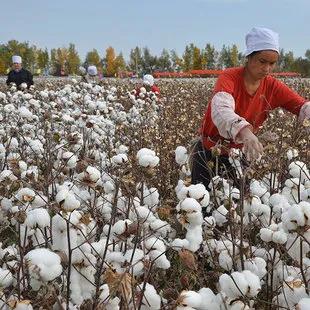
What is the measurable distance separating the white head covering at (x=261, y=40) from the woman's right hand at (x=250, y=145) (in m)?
0.68

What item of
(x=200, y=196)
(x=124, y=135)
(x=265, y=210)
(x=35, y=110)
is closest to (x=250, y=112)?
(x=265, y=210)

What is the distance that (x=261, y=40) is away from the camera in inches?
103

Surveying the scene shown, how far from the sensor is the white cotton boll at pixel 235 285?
122 cm

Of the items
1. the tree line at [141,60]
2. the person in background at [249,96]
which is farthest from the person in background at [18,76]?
the tree line at [141,60]

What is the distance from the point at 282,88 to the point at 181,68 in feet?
166

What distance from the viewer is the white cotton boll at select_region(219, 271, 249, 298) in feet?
4.00

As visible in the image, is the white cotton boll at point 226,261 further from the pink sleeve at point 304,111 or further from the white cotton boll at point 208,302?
the pink sleeve at point 304,111

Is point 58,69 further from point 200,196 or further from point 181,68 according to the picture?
point 200,196

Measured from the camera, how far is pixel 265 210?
187 cm

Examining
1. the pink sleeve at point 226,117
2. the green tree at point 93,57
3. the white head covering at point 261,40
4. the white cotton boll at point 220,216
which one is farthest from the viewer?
the green tree at point 93,57

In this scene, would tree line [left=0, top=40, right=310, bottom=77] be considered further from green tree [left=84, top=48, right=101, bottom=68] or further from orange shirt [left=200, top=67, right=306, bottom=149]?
orange shirt [left=200, top=67, right=306, bottom=149]

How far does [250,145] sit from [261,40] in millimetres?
841

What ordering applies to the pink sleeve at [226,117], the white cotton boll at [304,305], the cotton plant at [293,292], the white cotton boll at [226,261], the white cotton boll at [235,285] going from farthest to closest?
the pink sleeve at [226,117] → the white cotton boll at [226,261] → the cotton plant at [293,292] → the white cotton boll at [235,285] → the white cotton boll at [304,305]

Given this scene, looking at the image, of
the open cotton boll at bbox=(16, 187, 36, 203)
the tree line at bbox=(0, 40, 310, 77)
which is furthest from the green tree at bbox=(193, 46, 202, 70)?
the open cotton boll at bbox=(16, 187, 36, 203)
